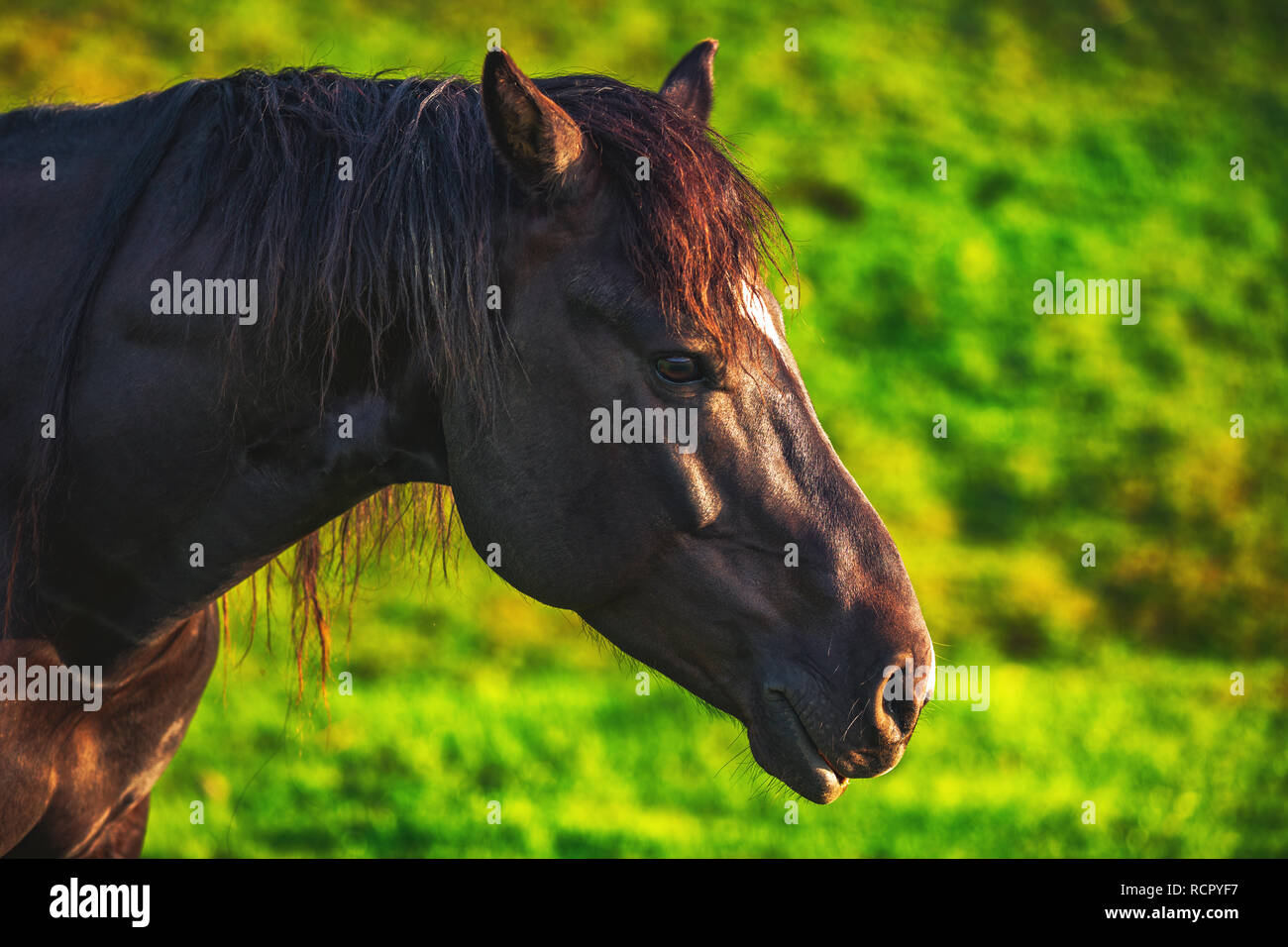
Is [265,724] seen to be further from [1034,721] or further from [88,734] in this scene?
[1034,721]

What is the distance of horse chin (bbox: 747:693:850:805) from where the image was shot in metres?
2.30

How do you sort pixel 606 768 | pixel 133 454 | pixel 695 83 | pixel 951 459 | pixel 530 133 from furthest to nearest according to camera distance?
pixel 951 459
pixel 606 768
pixel 695 83
pixel 133 454
pixel 530 133

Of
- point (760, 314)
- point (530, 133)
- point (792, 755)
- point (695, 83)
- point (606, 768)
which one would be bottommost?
point (606, 768)

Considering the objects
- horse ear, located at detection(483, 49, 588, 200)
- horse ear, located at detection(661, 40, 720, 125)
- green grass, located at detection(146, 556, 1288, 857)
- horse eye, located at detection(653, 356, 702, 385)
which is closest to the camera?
horse ear, located at detection(483, 49, 588, 200)

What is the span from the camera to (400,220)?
231cm

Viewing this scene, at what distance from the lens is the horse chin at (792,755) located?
2.30m

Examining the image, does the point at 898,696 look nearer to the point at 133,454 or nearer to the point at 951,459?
the point at 133,454

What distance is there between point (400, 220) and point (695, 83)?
99cm

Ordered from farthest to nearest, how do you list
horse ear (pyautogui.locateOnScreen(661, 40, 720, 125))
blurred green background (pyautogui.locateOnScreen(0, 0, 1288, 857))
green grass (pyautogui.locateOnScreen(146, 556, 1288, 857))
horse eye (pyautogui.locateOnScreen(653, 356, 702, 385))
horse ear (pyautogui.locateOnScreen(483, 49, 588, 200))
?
blurred green background (pyautogui.locateOnScreen(0, 0, 1288, 857)) → green grass (pyautogui.locateOnScreen(146, 556, 1288, 857)) → horse ear (pyautogui.locateOnScreen(661, 40, 720, 125)) → horse eye (pyautogui.locateOnScreen(653, 356, 702, 385)) → horse ear (pyautogui.locateOnScreen(483, 49, 588, 200))

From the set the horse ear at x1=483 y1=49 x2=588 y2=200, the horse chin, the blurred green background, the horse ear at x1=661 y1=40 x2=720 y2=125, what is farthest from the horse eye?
the blurred green background

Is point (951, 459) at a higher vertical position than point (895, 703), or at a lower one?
higher

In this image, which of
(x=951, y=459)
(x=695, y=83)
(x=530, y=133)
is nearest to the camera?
(x=530, y=133)

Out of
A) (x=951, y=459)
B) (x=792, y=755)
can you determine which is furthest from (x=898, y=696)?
(x=951, y=459)

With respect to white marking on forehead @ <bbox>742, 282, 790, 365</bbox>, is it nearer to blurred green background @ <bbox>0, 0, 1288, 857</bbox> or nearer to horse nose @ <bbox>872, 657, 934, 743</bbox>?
horse nose @ <bbox>872, 657, 934, 743</bbox>
